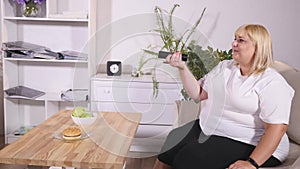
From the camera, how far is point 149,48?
3205 millimetres

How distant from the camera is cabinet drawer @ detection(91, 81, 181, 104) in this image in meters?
2.73

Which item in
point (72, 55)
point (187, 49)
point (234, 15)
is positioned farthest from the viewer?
point (234, 15)

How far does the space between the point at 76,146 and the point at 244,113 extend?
79 cm

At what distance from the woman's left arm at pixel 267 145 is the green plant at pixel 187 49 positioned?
93 cm

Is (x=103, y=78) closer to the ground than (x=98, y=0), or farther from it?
closer to the ground

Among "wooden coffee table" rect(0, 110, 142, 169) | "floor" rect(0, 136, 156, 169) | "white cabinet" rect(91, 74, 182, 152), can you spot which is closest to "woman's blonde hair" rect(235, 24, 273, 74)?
"wooden coffee table" rect(0, 110, 142, 169)

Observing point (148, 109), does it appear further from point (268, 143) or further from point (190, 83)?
point (268, 143)

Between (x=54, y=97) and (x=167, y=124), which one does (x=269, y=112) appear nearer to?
(x=167, y=124)

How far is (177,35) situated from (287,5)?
0.95 m

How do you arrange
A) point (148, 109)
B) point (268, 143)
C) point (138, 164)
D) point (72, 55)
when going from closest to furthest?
point (268, 143) < point (148, 109) < point (138, 164) < point (72, 55)

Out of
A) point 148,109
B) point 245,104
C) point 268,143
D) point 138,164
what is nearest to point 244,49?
point 245,104

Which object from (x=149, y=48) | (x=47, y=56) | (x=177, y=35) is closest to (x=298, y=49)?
(x=177, y=35)

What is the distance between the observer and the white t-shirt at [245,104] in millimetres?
1577

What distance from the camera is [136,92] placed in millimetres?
2861
